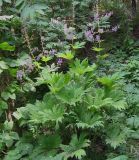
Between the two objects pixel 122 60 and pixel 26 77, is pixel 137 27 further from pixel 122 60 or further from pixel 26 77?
pixel 26 77

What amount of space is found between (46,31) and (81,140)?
1932 millimetres

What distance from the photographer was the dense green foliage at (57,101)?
3676mm

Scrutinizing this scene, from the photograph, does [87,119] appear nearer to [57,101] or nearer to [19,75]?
[57,101]

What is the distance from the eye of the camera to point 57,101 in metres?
3.84

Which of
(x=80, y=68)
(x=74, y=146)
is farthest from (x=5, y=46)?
(x=74, y=146)

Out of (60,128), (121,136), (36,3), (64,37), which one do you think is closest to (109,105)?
(121,136)

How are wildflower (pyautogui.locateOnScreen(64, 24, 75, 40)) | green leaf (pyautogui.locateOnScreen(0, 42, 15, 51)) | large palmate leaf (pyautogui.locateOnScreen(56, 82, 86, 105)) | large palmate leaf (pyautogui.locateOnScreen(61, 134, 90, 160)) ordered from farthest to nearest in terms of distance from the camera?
wildflower (pyautogui.locateOnScreen(64, 24, 75, 40)), green leaf (pyautogui.locateOnScreen(0, 42, 15, 51)), large palmate leaf (pyautogui.locateOnScreen(56, 82, 86, 105)), large palmate leaf (pyautogui.locateOnScreen(61, 134, 90, 160))

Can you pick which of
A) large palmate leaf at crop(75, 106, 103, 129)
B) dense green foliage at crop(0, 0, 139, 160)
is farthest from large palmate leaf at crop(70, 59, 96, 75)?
large palmate leaf at crop(75, 106, 103, 129)

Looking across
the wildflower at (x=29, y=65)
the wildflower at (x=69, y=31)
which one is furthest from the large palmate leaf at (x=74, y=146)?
the wildflower at (x=69, y=31)

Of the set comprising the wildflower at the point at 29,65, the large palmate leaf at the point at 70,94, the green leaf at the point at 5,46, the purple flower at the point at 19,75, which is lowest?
the large palmate leaf at the point at 70,94

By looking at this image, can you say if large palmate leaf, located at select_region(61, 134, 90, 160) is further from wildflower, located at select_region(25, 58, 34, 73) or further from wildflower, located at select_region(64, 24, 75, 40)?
wildflower, located at select_region(64, 24, 75, 40)

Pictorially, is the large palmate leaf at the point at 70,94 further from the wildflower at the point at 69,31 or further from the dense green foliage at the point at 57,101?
the wildflower at the point at 69,31

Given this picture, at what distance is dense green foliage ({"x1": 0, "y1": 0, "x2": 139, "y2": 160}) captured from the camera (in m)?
3.68

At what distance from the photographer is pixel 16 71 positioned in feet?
14.0
